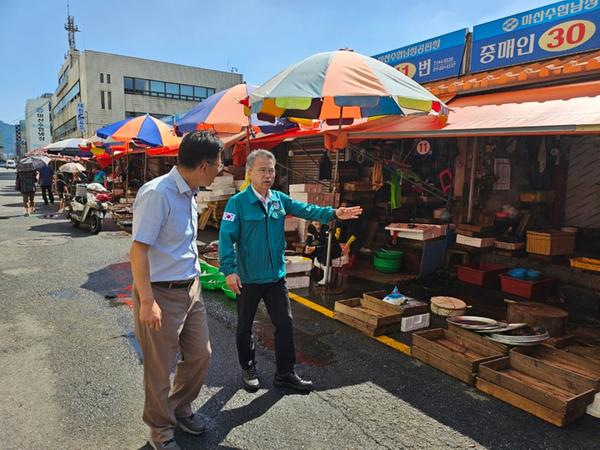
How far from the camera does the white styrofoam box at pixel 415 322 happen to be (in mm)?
5039

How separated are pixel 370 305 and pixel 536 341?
1.92 metres

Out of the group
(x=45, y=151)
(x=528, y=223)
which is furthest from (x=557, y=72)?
(x=45, y=151)

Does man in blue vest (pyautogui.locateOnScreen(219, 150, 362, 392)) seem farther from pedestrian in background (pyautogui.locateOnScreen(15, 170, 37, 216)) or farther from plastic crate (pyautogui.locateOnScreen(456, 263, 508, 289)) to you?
pedestrian in background (pyautogui.locateOnScreen(15, 170, 37, 216))

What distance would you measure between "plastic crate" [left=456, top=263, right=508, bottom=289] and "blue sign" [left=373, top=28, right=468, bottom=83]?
11.7 feet

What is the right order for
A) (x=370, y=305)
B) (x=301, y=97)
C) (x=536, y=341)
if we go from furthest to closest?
(x=370, y=305) < (x=301, y=97) < (x=536, y=341)

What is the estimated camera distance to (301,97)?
4457 millimetres

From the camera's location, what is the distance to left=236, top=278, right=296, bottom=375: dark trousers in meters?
3.54

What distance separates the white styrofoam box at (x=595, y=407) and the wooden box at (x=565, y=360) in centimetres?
33

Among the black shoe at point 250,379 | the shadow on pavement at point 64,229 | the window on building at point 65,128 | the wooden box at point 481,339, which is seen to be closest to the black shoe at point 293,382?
the black shoe at point 250,379

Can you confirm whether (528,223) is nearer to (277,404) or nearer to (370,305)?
(370,305)

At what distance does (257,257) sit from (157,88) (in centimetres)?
4543

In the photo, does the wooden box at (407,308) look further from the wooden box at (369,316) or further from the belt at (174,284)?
the belt at (174,284)

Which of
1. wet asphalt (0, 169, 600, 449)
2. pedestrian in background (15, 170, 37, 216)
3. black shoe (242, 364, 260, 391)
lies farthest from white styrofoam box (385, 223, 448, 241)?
pedestrian in background (15, 170, 37, 216)

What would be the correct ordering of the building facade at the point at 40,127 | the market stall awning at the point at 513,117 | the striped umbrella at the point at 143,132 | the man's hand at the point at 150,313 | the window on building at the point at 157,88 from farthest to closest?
the building facade at the point at 40,127 → the window on building at the point at 157,88 → the striped umbrella at the point at 143,132 → the market stall awning at the point at 513,117 → the man's hand at the point at 150,313
